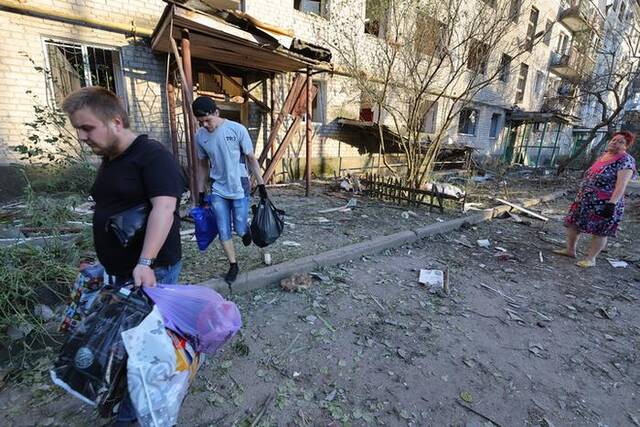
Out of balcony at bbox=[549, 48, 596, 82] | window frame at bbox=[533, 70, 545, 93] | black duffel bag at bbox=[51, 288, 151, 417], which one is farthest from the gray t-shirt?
balcony at bbox=[549, 48, 596, 82]

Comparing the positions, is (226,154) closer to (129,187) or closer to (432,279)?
(129,187)

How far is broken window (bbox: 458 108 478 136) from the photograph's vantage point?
1529cm

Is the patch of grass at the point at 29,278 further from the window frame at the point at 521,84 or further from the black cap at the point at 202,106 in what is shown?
the window frame at the point at 521,84

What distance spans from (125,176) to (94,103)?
32 centimetres

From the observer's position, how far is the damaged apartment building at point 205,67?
16.7ft

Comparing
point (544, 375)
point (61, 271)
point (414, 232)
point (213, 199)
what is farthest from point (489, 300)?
point (61, 271)

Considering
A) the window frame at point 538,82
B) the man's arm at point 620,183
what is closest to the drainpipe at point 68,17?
the man's arm at point 620,183

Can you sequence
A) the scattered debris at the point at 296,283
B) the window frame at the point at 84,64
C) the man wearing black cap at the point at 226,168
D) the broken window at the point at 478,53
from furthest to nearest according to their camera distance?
the broken window at the point at 478,53 → the window frame at the point at 84,64 → the scattered debris at the point at 296,283 → the man wearing black cap at the point at 226,168

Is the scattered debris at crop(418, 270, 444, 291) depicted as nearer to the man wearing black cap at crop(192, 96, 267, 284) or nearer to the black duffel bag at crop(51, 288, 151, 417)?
the man wearing black cap at crop(192, 96, 267, 284)

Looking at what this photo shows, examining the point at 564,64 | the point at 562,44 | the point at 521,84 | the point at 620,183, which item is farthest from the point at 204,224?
the point at 562,44

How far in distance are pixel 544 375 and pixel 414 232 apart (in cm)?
269

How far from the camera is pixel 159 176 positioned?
4.52 ft

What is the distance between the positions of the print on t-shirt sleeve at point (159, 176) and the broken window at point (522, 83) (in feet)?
69.9

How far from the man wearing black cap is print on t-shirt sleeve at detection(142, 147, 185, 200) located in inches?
50.8
